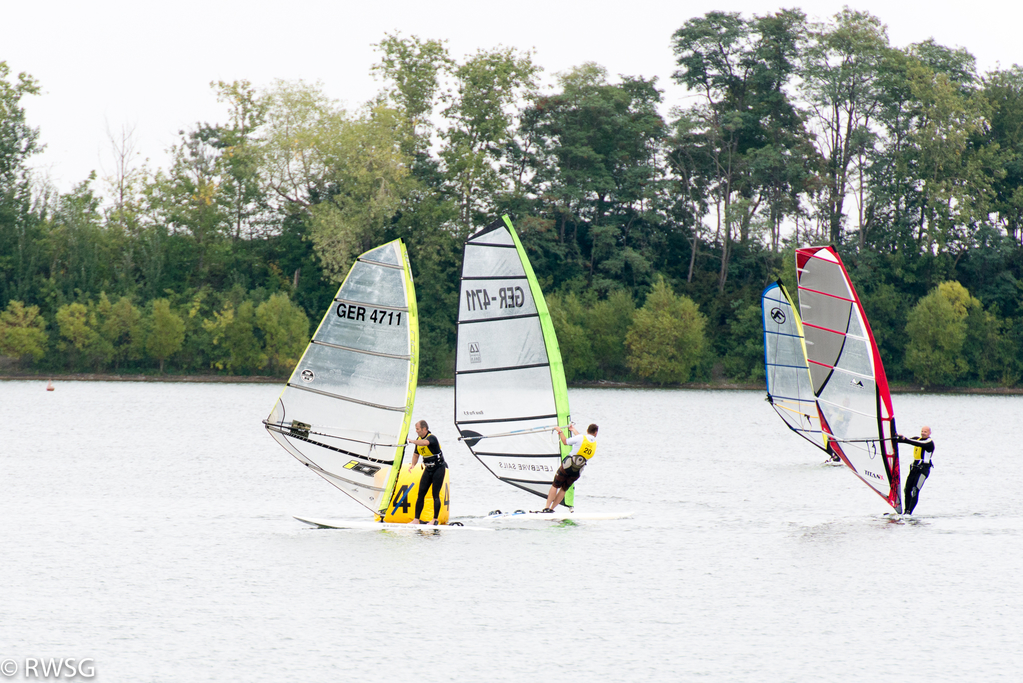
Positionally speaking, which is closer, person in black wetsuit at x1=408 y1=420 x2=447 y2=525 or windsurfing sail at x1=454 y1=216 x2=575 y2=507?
person in black wetsuit at x1=408 y1=420 x2=447 y2=525

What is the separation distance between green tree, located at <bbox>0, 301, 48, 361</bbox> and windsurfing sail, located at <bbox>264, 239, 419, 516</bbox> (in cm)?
5492

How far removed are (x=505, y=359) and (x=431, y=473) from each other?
2.28 metres

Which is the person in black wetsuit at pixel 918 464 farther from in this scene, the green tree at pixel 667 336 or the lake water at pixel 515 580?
the green tree at pixel 667 336

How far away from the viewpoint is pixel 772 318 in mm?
32125

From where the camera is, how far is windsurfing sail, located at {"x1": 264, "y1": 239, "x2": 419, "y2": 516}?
56.5 ft

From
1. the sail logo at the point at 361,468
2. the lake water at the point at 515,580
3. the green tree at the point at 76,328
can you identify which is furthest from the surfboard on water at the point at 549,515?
the green tree at the point at 76,328

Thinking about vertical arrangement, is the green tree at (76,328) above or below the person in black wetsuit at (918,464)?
above

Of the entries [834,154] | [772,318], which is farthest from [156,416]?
[834,154]

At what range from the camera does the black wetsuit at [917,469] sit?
19.8 meters

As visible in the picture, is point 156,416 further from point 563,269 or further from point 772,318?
point 563,269

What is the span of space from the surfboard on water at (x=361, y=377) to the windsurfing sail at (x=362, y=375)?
0.01 metres

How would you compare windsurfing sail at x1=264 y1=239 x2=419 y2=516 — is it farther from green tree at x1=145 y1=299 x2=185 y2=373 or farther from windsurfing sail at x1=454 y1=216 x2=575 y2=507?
green tree at x1=145 y1=299 x2=185 y2=373

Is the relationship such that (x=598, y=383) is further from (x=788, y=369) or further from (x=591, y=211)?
(x=788, y=369)

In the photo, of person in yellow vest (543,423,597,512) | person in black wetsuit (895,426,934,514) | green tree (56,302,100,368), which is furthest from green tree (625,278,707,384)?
person in yellow vest (543,423,597,512)
